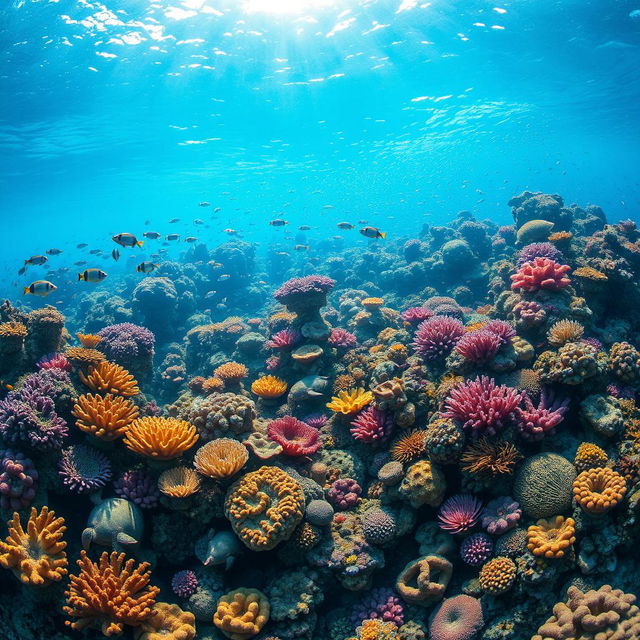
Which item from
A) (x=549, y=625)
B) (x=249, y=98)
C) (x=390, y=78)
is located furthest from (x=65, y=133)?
(x=549, y=625)

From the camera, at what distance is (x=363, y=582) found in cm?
498

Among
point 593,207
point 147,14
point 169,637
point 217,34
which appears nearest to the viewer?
point 169,637

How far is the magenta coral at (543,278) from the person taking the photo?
23.4ft

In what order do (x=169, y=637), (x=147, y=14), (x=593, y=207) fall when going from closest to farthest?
(x=169, y=637) < (x=147, y=14) < (x=593, y=207)

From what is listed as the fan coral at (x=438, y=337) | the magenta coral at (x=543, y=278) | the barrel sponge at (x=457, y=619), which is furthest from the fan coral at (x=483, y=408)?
the magenta coral at (x=543, y=278)

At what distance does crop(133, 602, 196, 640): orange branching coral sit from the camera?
4.08 meters

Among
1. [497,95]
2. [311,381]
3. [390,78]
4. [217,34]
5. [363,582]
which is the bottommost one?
[363,582]

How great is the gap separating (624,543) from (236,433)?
17.4 ft

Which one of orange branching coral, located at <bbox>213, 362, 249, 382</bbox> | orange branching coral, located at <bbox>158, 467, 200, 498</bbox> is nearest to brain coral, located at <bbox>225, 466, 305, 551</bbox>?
orange branching coral, located at <bbox>158, 467, 200, 498</bbox>

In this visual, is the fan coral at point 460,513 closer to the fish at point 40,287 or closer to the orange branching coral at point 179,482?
the orange branching coral at point 179,482

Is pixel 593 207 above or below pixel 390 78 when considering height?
below

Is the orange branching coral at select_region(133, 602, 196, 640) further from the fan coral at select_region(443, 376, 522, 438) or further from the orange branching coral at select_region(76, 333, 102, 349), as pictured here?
the orange branching coral at select_region(76, 333, 102, 349)

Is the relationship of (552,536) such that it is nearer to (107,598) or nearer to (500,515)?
(500,515)

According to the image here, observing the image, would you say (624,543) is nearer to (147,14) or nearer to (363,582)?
(363,582)
